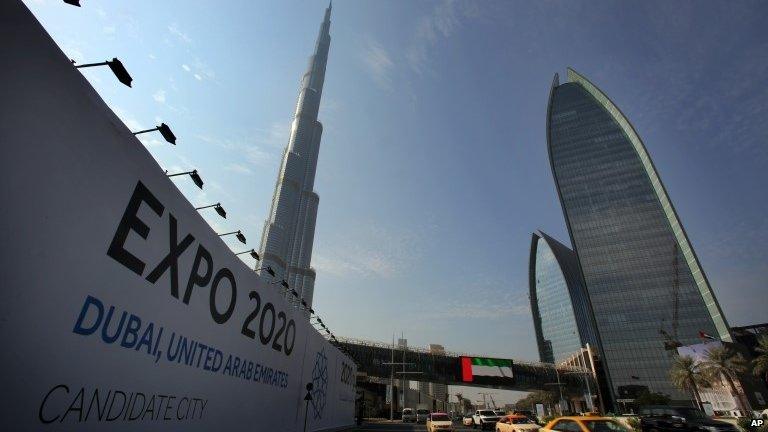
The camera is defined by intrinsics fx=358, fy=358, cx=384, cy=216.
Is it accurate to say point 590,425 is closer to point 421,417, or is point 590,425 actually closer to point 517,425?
point 517,425

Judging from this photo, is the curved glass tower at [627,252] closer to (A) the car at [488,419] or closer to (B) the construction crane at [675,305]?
(B) the construction crane at [675,305]

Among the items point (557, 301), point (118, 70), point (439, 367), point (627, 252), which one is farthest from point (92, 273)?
point (557, 301)

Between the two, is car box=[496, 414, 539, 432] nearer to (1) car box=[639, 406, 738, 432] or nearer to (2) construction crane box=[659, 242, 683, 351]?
(1) car box=[639, 406, 738, 432]

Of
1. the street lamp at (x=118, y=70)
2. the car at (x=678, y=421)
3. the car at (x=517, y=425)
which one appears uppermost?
the street lamp at (x=118, y=70)

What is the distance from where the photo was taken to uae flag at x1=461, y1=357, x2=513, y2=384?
67500 mm

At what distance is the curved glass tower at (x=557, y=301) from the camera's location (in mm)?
161250

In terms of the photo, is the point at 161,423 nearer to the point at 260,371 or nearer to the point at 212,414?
the point at 212,414

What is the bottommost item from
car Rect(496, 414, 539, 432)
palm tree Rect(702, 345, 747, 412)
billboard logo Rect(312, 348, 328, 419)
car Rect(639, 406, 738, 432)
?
car Rect(496, 414, 539, 432)

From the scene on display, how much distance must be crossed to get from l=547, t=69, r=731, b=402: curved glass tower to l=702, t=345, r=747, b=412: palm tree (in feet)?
195

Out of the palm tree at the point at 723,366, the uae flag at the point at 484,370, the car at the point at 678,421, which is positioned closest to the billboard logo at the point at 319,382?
the car at the point at 678,421

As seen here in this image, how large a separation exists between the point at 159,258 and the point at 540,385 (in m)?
86.3

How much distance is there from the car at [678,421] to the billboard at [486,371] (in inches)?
1984

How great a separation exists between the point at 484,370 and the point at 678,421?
5475 centimetres

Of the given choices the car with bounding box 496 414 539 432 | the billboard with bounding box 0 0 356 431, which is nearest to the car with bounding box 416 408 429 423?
the car with bounding box 496 414 539 432
